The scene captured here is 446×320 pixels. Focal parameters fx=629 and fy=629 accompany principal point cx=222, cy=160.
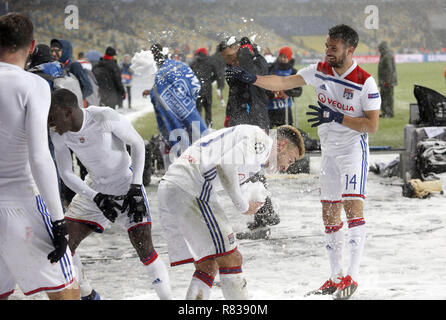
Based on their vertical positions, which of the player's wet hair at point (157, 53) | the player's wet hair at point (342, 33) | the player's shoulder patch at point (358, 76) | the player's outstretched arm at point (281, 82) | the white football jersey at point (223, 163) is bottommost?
the white football jersey at point (223, 163)

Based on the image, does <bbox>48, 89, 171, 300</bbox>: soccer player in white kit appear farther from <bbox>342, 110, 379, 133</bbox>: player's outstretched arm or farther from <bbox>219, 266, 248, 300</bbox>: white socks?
<bbox>342, 110, 379, 133</bbox>: player's outstretched arm

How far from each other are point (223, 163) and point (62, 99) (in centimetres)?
105

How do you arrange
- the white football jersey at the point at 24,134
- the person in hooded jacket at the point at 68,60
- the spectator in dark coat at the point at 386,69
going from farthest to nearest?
the spectator in dark coat at the point at 386,69
the person in hooded jacket at the point at 68,60
the white football jersey at the point at 24,134

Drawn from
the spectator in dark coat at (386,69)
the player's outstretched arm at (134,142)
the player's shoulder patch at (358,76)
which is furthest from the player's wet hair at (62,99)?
the spectator in dark coat at (386,69)

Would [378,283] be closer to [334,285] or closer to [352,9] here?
[334,285]

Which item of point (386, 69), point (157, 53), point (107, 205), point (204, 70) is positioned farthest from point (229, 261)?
point (386, 69)

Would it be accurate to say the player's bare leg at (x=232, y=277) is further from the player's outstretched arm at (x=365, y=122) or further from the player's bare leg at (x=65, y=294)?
the player's outstretched arm at (x=365, y=122)

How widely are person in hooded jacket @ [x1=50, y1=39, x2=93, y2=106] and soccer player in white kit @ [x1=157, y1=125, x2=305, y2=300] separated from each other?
343cm

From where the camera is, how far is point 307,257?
17.0 feet

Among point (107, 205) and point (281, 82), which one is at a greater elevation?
point (281, 82)

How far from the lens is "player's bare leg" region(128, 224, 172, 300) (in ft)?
12.0

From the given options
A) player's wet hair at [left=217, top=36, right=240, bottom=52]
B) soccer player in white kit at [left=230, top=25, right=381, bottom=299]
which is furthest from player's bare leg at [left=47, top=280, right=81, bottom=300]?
player's wet hair at [left=217, top=36, right=240, bottom=52]

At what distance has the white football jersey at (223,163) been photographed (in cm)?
306

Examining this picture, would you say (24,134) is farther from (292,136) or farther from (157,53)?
(157,53)
